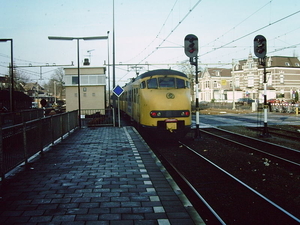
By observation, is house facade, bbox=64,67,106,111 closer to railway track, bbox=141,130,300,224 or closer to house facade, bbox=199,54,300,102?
railway track, bbox=141,130,300,224

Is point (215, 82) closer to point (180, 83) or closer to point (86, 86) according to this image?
point (86, 86)

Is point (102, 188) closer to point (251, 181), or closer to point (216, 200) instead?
point (216, 200)

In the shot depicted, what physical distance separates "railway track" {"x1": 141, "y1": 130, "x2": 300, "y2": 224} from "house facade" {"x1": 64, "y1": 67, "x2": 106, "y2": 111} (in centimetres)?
2686

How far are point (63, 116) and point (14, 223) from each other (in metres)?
9.76

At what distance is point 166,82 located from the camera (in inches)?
517

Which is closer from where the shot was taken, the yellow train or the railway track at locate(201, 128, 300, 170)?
the railway track at locate(201, 128, 300, 170)

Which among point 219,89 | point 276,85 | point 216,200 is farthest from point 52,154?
point 219,89

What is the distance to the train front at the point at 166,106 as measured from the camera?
12.4 m

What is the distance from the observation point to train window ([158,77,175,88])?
42.9 feet

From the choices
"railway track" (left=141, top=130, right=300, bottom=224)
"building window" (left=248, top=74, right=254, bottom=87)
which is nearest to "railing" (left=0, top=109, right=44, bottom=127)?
"railway track" (left=141, top=130, right=300, bottom=224)

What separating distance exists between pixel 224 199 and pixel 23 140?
16.0 feet

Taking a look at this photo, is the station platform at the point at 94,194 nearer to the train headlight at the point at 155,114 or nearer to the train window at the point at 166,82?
the train headlight at the point at 155,114

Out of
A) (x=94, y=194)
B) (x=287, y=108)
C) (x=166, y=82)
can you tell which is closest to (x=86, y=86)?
(x=166, y=82)

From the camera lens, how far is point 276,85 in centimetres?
6931
